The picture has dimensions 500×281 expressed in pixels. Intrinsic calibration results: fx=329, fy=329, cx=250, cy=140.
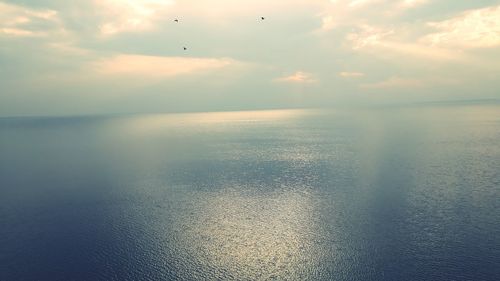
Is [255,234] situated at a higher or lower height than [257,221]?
lower

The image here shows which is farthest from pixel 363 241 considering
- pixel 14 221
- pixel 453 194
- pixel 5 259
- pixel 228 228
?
pixel 14 221

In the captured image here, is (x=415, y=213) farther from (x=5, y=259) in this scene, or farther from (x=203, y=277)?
(x=5, y=259)

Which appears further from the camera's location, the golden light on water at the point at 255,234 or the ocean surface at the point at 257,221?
the golden light on water at the point at 255,234

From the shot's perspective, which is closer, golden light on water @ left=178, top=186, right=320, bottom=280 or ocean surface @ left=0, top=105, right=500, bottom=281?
ocean surface @ left=0, top=105, right=500, bottom=281

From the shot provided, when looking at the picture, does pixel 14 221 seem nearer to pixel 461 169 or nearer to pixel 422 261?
pixel 422 261

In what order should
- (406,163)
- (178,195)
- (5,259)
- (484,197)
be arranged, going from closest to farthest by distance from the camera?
1. (5,259)
2. (484,197)
3. (178,195)
4. (406,163)

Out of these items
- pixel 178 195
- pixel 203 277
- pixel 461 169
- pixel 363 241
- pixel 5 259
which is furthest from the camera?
pixel 461 169

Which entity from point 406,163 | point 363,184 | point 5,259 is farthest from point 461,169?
point 5,259

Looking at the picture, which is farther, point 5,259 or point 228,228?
point 228,228

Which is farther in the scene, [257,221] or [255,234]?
[257,221]
